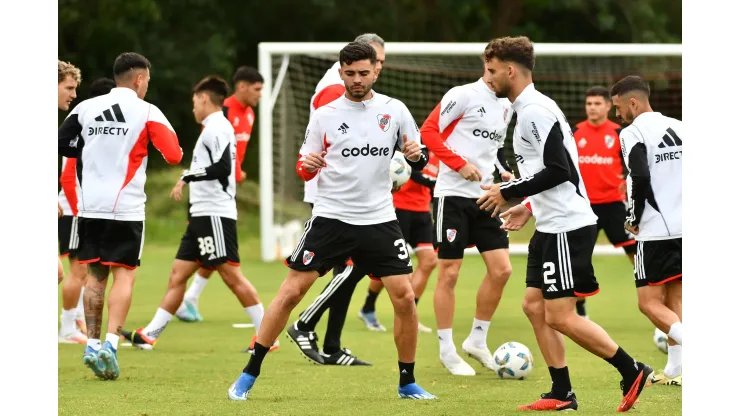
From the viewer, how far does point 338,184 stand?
238 inches

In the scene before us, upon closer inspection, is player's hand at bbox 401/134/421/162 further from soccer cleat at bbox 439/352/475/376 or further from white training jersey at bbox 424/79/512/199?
soccer cleat at bbox 439/352/475/376

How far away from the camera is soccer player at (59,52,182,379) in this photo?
7.03 meters

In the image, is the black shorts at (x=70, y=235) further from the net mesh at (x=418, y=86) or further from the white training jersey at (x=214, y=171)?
the net mesh at (x=418, y=86)

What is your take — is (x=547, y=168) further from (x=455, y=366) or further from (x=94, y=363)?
(x=94, y=363)

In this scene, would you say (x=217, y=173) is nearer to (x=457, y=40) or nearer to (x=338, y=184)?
(x=338, y=184)

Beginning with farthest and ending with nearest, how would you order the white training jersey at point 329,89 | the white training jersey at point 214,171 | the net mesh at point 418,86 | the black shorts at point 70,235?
the net mesh at point 418,86 → the black shorts at point 70,235 → the white training jersey at point 214,171 → the white training jersey at point 329,89

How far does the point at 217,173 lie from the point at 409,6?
72.8 ft

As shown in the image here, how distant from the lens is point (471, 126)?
7.54 meters

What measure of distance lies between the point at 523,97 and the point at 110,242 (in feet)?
9.66

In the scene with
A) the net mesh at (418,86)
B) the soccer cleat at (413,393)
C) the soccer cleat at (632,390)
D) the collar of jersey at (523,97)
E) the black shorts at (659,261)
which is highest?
the net mesh at (418,86)

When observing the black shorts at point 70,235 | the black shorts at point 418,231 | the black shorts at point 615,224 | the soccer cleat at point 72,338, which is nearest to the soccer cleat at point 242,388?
the soccer cleat at point 72,338

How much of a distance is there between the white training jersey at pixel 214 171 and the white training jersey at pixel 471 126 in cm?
164

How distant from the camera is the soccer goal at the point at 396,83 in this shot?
1620cm

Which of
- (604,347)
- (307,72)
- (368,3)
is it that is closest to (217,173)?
(604,347)
